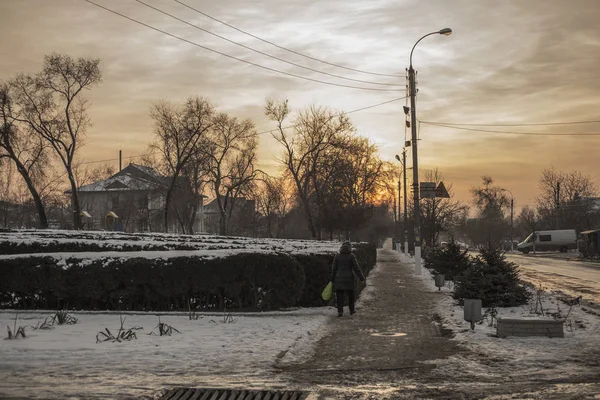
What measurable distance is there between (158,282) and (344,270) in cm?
413

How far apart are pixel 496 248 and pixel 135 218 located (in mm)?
90996

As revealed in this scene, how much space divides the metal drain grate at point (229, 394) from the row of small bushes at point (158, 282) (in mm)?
6606

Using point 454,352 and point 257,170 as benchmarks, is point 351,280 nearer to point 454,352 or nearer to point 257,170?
point 454,352

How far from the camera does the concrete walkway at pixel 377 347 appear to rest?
814 centimetres

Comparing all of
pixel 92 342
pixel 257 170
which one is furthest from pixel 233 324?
pixel 257 170

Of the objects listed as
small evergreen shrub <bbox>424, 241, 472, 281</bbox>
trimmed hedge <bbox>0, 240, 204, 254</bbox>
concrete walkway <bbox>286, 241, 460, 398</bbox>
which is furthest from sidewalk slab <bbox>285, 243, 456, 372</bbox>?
trimmed hedge <bbox>0, 240, 204, 254</bbox>

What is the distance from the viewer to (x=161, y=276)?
13.8 m

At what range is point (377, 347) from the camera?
10172 millimetres

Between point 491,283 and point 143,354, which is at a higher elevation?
point 491,283

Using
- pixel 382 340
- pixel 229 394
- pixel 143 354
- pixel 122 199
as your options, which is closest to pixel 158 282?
pixel 143 354

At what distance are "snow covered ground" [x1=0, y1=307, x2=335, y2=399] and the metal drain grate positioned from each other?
0.87 feet

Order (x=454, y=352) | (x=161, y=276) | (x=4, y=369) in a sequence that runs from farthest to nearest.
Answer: (x=161, y=276)
(x=454, y=352)
(x=4, y=369)

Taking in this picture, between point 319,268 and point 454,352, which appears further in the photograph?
point 319,268

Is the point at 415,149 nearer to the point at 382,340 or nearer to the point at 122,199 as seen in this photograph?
the point at 382,340
